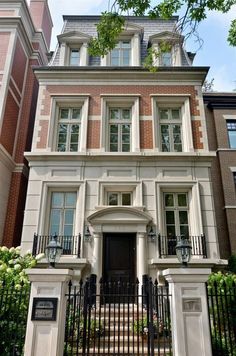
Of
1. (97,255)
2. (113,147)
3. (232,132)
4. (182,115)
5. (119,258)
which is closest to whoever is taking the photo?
(97,255)

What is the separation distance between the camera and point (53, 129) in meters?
12.4

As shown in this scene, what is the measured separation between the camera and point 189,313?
5.51 meters

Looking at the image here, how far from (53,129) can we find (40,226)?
4170 mm

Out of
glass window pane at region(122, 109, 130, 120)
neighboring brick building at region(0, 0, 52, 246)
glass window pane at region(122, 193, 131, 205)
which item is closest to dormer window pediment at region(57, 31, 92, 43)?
neighboring brick building at region(0, 0, 52, 246)

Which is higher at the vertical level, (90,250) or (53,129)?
(53,129)

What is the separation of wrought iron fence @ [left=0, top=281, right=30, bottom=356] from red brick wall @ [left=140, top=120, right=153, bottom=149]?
7.45m

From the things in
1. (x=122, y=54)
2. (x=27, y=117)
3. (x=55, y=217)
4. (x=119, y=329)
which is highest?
(x=122, y=54)

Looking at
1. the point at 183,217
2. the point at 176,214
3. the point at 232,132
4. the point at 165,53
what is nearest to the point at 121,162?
the point at 176,214

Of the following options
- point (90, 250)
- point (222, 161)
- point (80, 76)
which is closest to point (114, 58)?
point (80, 76)

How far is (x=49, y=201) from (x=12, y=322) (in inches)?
227

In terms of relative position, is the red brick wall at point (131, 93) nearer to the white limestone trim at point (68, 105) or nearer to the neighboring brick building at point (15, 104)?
the white limestone trim at point (68, 105)

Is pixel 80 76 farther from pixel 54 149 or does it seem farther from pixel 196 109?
pixel 196 109

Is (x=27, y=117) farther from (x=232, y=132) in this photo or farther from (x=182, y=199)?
(x=232, y=132)

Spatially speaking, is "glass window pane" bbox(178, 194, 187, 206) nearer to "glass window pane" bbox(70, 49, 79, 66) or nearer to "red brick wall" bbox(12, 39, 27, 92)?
"glass window pane" bbox(70, 49, 79, 66)
